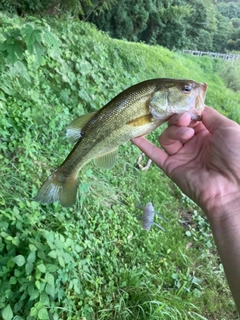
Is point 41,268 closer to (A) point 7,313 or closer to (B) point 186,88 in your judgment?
(A) point 7,313

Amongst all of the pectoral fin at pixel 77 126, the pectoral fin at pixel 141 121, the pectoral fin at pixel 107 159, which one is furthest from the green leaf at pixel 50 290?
the pectoral fin at pixel 141 121

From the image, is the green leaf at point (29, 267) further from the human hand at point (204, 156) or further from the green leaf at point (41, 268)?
the human hand at point (204, 156)

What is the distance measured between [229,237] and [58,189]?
93cm

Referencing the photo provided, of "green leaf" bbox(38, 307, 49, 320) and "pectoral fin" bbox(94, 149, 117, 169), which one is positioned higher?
"pectoral fin" bbox(94, 149, 117, 169)

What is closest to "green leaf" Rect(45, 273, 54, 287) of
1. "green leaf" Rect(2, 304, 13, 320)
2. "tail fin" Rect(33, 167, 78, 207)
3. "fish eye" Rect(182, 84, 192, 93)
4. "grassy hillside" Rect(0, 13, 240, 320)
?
"grassy hillside" Rect(0, 13, 240, 320)

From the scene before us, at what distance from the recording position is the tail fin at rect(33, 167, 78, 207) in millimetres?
1845

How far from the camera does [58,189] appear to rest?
1.86 meters

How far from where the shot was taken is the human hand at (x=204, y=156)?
193 centimetres

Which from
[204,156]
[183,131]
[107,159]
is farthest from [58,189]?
[204,156]

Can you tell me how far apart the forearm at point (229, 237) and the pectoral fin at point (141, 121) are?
0.67 meters

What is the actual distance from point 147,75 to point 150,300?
6.27 metres

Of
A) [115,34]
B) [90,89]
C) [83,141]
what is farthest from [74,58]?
[115,34]

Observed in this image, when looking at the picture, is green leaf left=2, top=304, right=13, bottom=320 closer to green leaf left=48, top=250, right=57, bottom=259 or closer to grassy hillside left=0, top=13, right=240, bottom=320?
grassy hillside left=0, top=13, right=240, bottom=320

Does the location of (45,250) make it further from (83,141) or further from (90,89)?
(90,89)
